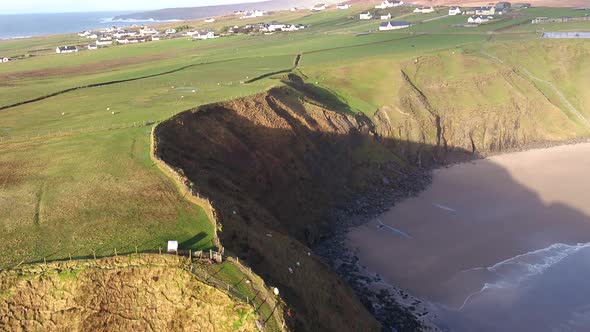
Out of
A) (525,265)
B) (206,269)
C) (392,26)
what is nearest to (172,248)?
(206,269)

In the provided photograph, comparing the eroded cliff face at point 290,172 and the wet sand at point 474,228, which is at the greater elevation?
the eroded cliff face at point 290,172

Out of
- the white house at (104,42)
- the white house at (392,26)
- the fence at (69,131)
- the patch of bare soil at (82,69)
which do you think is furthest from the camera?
the white house at (104,42)

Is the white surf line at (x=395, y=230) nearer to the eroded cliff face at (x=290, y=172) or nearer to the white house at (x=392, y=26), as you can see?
the eroded cliff face at (x=290, y=172)

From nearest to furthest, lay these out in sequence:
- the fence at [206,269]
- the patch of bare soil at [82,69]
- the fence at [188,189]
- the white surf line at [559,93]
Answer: the fence at [206,269]
the fence at [188,189]
the patch of bare soil at [82,69]
the white surf line at [559,93]

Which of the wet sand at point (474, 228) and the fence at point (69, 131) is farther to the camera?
the wet sand at point (474, 228)

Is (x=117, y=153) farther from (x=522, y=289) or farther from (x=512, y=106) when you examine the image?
(x=512, y=106)

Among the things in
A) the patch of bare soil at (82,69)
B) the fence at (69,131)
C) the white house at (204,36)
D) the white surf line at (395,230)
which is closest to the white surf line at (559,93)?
the white surf line at (395,230)

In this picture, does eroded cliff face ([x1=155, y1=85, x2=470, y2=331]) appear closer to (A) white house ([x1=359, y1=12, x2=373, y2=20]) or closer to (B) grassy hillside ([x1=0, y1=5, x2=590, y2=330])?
(B) grassy hillside ([x1=0, y1=5, x2=590, y2=330])

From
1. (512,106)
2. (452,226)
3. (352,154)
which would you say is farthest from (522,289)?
(512,106)

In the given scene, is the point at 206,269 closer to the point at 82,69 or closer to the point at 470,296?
the point at 470,296
